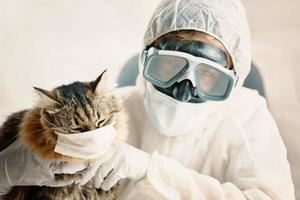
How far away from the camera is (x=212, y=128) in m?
1.30

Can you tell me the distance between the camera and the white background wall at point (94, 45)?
132cm

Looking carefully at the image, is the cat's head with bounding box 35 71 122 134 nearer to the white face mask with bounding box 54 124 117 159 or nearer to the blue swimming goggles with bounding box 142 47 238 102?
the white face mask with bounding box 54 124 117 159

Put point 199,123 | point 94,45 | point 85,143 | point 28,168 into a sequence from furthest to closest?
point 94,45, point 199,123, point 28,168, point 85,143

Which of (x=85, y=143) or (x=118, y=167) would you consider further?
(x=118, y=167)

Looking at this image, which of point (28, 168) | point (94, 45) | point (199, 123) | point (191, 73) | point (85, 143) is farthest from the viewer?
point (94, 45)

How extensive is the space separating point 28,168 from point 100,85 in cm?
26

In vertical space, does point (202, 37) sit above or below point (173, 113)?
above

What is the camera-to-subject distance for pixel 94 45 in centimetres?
144

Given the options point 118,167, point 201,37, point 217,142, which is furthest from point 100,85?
point 217,142

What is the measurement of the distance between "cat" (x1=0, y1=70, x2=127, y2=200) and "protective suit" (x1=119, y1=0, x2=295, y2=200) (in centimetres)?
21

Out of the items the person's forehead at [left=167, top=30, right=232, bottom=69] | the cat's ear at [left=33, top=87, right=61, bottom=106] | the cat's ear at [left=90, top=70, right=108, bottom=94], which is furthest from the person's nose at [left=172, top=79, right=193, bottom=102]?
the cat's ear at [left=33, top=87, right=61, bottom=106]

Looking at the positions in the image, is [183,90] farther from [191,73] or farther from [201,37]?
[201,37]

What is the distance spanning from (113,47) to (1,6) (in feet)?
1.30

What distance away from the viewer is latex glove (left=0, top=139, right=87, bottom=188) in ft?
3.18
